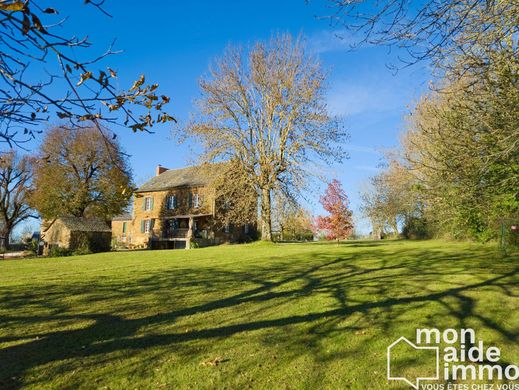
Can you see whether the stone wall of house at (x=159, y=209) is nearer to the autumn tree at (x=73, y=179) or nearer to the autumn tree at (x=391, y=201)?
the autumn tree at (x=73, y=179)

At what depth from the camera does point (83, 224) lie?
100 ft

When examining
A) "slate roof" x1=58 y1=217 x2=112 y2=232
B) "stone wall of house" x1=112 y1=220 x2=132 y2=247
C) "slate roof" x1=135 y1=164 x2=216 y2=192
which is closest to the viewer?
"slate roof" x1=58 y1=217 x2=112 y2=232

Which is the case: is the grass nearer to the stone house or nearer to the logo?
the logo

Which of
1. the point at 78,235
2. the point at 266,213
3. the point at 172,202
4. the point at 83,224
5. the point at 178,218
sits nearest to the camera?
the point at 266,213

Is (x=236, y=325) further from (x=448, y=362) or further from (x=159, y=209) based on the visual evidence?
(x=159, y=209)

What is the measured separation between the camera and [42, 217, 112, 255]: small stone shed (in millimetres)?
29172

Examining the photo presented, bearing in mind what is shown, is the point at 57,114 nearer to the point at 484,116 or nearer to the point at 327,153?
the point at 484,116

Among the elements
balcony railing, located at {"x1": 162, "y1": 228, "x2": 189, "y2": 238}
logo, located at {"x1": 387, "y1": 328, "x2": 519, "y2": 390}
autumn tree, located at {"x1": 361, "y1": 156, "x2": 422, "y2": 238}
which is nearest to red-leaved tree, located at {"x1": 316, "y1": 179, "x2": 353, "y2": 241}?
autumn tree, located at {"x1": 361, "y1": 156, "x2": 422, "y2": 238}

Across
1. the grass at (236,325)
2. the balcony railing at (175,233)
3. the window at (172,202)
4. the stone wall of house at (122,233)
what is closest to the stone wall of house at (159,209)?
the window at (172,202)

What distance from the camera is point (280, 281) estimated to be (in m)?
9.01

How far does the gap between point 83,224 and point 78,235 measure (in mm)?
1294

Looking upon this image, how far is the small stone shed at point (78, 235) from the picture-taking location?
29.2 meters

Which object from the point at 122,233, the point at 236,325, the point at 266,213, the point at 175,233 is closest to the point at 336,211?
the point at 266,213

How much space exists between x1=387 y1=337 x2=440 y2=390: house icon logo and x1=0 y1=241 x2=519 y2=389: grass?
0.11 meters
